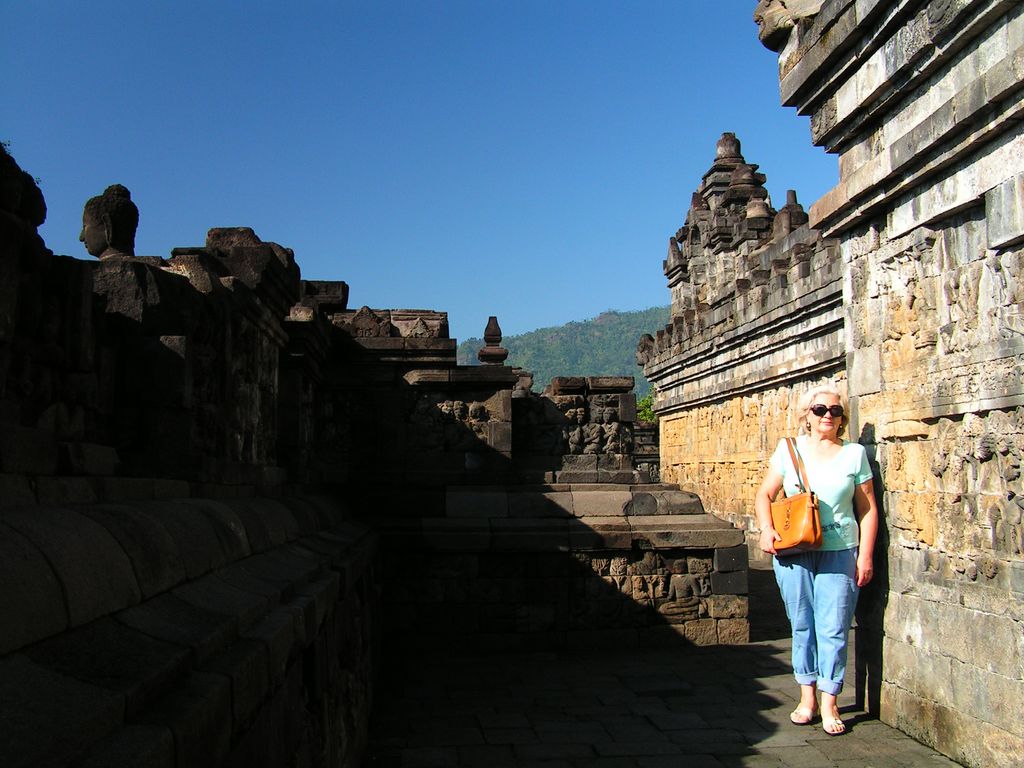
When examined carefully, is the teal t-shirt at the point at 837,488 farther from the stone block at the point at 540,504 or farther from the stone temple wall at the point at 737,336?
the stone temple wall at the point at 737,336

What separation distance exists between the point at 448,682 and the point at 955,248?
449 centimetres

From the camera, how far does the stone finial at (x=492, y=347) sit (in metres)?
14.2

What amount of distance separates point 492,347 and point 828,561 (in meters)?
9.61

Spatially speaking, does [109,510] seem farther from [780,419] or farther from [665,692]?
[780,419]

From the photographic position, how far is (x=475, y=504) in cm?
889

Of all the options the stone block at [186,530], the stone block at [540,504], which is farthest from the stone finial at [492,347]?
the stone block at [186,530]

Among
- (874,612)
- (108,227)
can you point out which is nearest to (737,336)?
(874,612)

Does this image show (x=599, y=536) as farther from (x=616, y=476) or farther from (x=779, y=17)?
(x=779, y=17)

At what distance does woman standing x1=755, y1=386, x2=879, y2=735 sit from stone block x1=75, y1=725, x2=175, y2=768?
4267 mm

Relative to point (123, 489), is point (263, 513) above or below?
below

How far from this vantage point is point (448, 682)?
22.9 ft

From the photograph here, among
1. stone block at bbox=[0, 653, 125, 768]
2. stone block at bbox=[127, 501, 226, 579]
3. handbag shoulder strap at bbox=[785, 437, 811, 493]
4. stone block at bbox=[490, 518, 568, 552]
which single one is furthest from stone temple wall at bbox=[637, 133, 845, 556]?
stone block at bbox=[0, 653, 125, 768]

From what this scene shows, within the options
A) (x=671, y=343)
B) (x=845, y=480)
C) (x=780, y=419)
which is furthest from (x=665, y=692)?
(x=671, y=343)

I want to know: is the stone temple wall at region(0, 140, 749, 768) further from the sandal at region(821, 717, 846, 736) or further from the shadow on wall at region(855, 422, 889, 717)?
the shadow on wall at region(855, 422, 889, 717)
